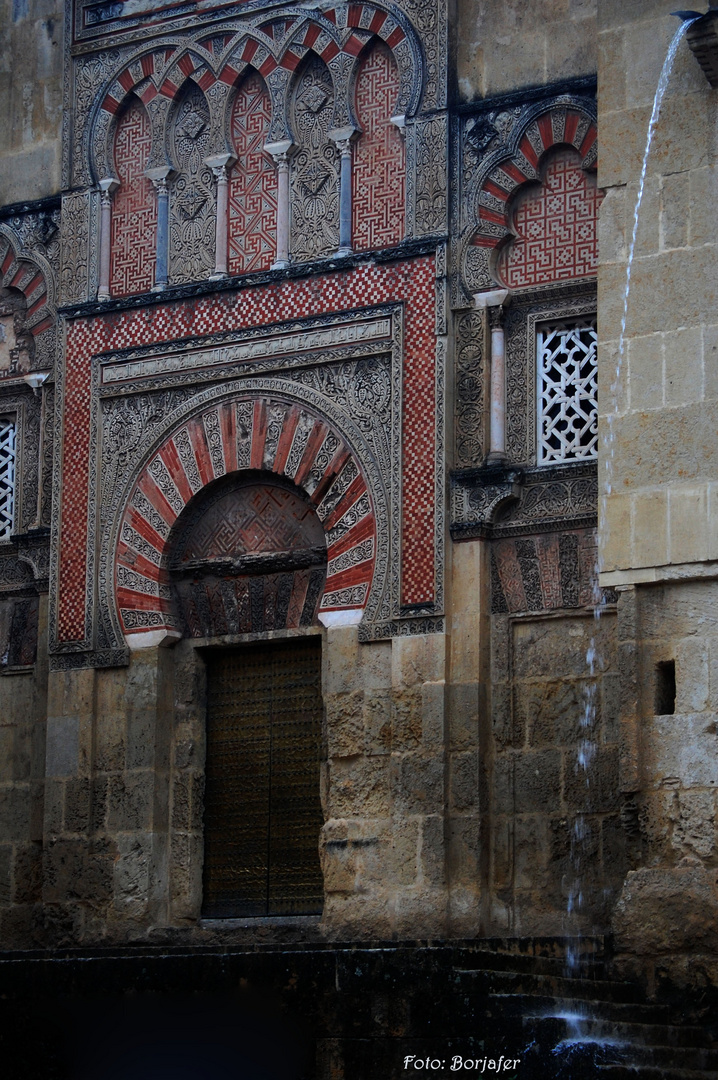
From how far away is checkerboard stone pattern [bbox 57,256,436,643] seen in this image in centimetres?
1162

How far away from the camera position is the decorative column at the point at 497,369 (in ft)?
37.8

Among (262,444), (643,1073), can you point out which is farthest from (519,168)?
(643,1073)

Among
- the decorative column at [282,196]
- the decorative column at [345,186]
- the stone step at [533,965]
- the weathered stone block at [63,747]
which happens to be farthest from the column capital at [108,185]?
the stone step at [533,965]

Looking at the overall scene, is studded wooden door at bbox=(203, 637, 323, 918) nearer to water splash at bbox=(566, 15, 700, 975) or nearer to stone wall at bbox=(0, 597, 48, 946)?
stone wall at bbox=(0, 597, 48, 946)

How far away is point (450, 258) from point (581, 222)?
79cm

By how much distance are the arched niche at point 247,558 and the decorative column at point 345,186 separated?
4.76ft

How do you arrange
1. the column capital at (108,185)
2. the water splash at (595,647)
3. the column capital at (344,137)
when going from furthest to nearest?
the column capital at (108,185)
the column capital at (344,137)
the water splash at (595,647)

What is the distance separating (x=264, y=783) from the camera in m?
12.0

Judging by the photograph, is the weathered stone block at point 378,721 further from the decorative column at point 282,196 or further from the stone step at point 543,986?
the decorative column at point 282,196

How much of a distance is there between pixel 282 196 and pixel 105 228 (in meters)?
1.24

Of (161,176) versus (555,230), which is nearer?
(555,230)

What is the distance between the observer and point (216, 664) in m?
12.3

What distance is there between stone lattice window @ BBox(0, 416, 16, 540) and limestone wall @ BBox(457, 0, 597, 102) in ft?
12.1

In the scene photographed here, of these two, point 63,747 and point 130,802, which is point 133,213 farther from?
point 130,802
